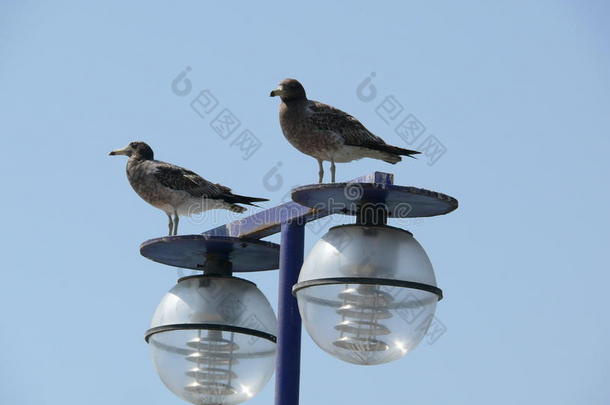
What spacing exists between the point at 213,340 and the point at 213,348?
4cm

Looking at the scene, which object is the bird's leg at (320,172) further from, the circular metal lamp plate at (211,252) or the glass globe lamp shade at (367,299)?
the glass globe lamp shade at (367,299)

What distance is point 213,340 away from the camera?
19.9 feet

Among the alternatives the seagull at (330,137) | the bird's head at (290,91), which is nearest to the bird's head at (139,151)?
the bird's head at (290,91)

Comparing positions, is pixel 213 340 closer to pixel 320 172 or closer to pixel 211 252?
pixel 211 252

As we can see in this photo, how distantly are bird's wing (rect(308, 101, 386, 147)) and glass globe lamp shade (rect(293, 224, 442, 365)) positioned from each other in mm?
2689

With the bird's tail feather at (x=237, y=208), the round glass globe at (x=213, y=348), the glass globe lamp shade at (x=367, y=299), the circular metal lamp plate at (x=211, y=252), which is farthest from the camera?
the bird's tail feather at (x=237, y=208)

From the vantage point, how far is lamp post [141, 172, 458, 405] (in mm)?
5125

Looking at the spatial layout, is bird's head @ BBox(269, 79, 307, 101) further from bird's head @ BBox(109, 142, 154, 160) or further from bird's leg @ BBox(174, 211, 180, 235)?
bird's head @ BBox(109, 142, 154, 160)

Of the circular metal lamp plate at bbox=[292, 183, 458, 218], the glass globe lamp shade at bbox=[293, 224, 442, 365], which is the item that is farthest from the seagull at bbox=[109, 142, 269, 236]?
the glass globe lamp shade at bbox=[293, 224, 442, 365]

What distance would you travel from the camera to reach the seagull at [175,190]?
9125mm

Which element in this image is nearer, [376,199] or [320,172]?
[376,199]

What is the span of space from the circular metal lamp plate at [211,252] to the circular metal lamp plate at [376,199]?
3.10 ft

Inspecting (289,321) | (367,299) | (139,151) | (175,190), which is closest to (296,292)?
(367,299)

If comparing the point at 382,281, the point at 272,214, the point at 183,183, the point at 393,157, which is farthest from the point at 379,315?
the point at 183,183
